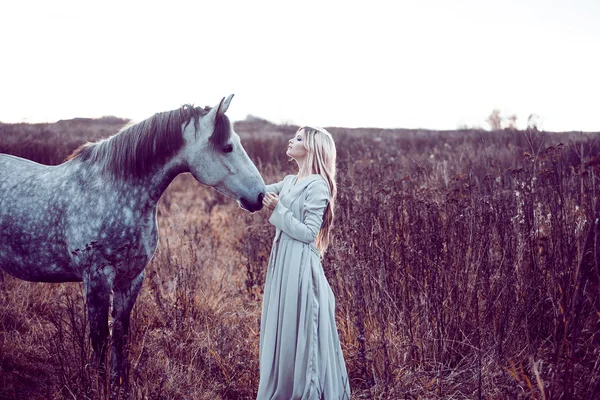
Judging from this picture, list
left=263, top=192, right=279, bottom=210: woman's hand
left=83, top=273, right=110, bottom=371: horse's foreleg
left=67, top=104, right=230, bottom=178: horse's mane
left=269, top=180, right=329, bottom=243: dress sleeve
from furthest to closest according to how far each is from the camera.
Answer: left=67, top=104, right=230, bottom=178: horse's mane
left=83, top=273, right=110, bottom=371: horse's foreleg
left=263, top=192, right=279, bottom=210: woman's hand
left=269, top=180, right=329, bottom=243: dress sleeve

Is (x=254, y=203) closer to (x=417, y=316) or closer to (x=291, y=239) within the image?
(x=291, y=239)

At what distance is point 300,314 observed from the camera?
2494mm

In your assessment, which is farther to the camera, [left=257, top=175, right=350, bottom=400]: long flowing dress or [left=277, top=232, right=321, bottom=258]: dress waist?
[left=277, top=232, right=321, bottom=258]: dress waist

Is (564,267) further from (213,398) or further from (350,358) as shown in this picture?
(213,398)

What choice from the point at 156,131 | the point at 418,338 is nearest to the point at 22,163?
the point at 156,131

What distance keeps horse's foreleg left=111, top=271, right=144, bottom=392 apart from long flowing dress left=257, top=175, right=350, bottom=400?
0.88m

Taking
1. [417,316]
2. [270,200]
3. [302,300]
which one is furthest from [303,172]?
[417,316]

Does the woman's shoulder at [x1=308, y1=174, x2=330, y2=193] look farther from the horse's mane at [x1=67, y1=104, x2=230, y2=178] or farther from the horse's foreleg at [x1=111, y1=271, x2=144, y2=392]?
the horse's foreleg at [x1=111, y1=271, x2=144, y2=392]

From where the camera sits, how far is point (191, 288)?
4.12 meters

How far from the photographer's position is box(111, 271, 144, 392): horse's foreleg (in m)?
2.65

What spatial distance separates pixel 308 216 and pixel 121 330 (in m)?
1.37

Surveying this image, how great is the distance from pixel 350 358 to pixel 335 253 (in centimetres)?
100

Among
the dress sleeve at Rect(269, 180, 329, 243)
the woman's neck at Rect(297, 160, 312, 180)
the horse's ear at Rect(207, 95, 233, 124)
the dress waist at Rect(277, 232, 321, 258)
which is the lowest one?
the dress waist at Rect(277, 232, 321, 258)

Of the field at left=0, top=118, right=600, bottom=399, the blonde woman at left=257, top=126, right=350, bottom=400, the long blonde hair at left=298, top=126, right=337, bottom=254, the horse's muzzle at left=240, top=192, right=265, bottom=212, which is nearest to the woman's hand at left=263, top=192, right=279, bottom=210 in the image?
the blonde woman at left=257, top=126, right=350, bottom=400
